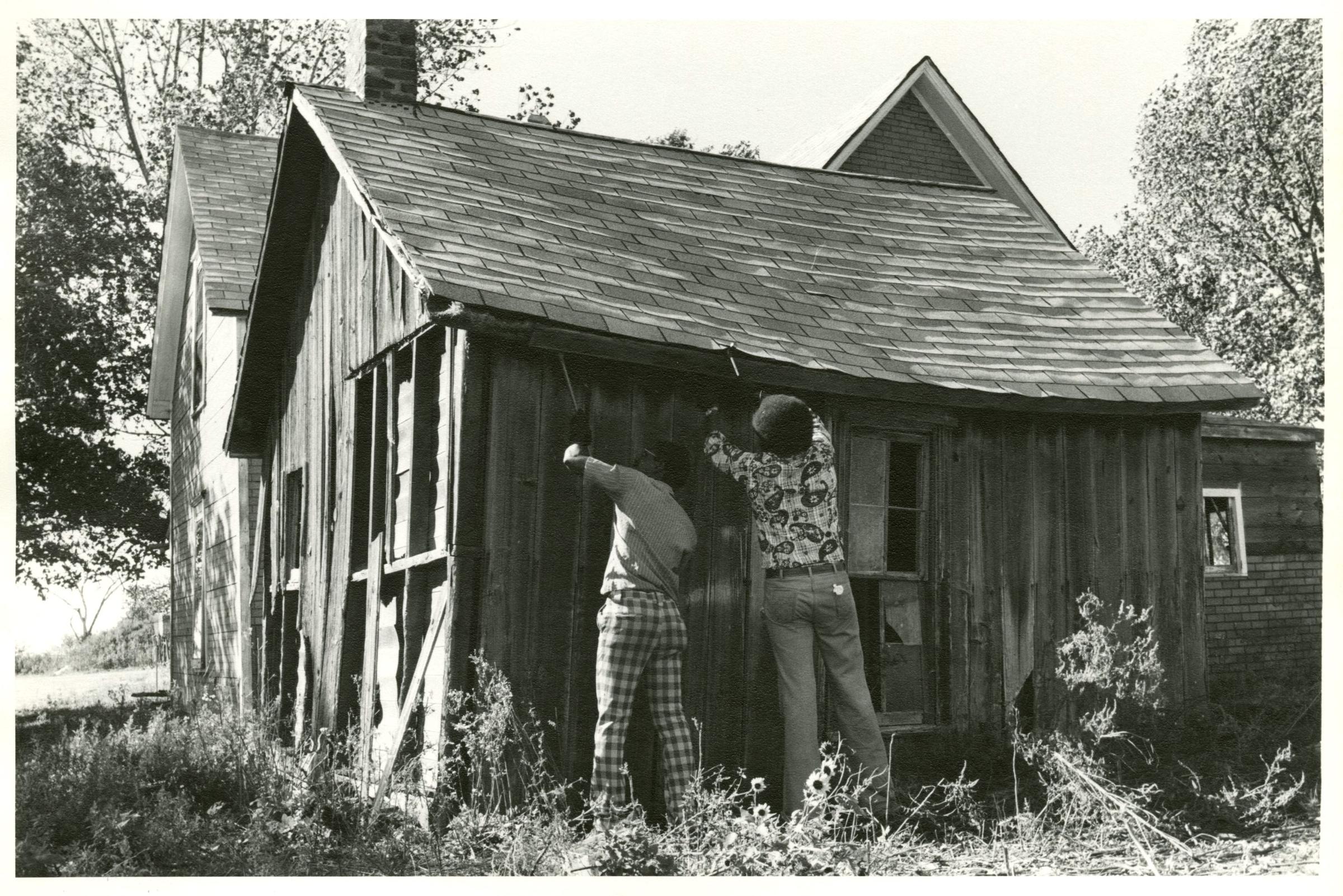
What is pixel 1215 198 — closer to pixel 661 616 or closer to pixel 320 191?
pixel 320 191

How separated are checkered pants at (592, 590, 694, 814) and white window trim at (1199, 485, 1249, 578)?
870 centimetres

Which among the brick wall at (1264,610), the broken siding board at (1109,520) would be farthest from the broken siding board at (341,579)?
the brick wall at (1264,610)

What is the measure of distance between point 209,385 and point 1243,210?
46.5 feet

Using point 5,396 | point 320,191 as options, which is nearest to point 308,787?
point 5,396

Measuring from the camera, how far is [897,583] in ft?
28.9

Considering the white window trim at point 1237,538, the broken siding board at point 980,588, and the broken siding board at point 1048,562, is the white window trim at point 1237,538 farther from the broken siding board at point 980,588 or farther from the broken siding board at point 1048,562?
the broken siding board at point 980,588

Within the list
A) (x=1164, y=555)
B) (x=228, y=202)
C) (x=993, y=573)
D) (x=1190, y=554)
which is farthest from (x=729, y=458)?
(x=228, y=202)

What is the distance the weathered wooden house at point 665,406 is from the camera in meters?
7.31

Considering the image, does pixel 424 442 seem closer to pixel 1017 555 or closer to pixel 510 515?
pixel 510 515

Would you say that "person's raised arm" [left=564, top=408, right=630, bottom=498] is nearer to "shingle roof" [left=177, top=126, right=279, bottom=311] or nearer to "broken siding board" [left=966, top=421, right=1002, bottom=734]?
"broken siding board" [left=966, top=421, right=1002, bottom=734]

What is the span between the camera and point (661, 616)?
680 cm

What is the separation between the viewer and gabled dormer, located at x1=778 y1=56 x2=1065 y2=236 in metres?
17.0

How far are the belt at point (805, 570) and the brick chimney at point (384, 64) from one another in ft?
17.8

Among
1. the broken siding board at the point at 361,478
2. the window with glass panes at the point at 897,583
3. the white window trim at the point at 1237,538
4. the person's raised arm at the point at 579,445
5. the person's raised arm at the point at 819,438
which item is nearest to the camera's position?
the person's raised arm at the point at 579,445
